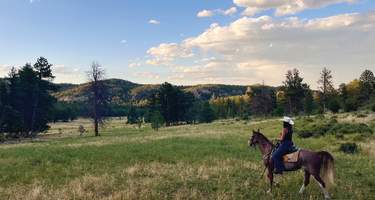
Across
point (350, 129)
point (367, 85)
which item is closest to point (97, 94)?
point (350, 129)

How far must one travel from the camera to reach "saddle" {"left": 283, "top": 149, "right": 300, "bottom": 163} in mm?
13211

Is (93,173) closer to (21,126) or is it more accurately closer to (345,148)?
(345,148)

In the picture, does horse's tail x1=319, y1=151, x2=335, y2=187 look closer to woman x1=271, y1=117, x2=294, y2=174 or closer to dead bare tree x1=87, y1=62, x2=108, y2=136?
woman x1=271, y1=117, x2=294, y2=174

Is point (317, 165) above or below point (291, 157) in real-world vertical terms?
below

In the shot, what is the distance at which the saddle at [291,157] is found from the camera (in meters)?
13.2

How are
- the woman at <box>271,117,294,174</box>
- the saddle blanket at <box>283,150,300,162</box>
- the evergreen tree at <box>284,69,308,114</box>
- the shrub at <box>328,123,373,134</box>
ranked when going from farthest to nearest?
the evergreen tree at <box>284,69,308,114</box>, the shrub at <box>328,123,373,134</box>, the woman at <box>271,117,294,174</box>, the saddle blanket at <box>283,150,300,162</box>

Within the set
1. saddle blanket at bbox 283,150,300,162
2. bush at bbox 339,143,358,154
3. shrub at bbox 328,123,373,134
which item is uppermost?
saddle blanket at bbox 283,150,300,162

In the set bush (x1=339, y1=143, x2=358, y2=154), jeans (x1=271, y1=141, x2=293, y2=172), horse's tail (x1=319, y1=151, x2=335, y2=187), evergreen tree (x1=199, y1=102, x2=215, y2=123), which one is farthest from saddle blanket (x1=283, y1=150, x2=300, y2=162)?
evergreen tree (x1=199, y1=102, x2=215, y2=123)

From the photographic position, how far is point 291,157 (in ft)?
43.7

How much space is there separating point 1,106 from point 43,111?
8.29m

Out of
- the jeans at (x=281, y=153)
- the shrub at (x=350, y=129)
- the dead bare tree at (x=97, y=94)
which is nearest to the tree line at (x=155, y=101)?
the dead bare tree at (x=97, y=94)

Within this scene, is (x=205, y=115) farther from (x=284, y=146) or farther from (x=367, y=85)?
(x=284, y=146)

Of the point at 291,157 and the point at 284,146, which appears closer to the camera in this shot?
the point at 291,157

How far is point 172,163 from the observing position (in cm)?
2150
